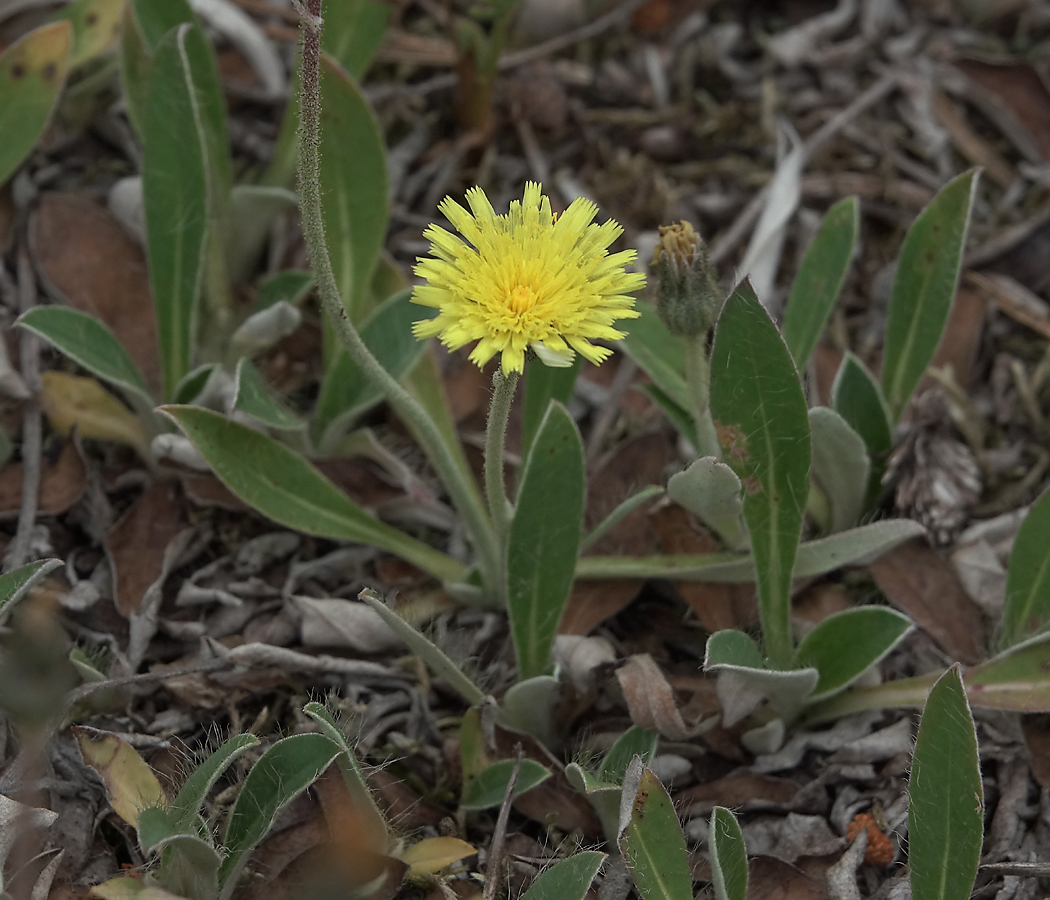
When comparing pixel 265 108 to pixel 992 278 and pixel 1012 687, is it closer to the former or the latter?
pixel 992 278

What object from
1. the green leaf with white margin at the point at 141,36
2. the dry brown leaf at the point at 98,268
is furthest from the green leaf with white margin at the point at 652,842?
the green leaf with white margin at the point at 141,36

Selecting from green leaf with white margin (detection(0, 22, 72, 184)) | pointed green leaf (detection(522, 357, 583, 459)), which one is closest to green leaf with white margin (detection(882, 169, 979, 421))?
pointed green leaf (detection(522, 357, 583, 459))

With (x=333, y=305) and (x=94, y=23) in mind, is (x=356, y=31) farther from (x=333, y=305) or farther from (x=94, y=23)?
(x=333, y=305)

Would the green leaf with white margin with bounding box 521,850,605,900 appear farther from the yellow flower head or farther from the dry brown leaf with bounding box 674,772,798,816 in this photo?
the yellow flower head

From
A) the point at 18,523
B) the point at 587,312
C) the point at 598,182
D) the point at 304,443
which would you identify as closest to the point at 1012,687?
the point at 587,312

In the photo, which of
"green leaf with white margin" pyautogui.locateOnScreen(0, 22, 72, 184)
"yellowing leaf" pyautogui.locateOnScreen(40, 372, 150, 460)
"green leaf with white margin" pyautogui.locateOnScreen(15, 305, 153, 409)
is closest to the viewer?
"green leaf with white margin" pyautogui.locateOnScreen(15, 305, 153, 409)

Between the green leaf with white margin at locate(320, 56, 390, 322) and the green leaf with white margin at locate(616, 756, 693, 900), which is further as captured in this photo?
the green leaf with white margin at locate(320, 56, 390, 322)

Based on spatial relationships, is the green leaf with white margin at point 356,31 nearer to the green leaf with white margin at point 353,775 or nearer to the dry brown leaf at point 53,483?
the dry brown leaf at point 53,483
